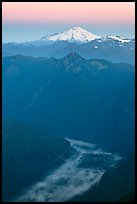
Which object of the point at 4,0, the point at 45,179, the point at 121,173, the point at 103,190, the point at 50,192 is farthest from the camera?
the point at 45,179

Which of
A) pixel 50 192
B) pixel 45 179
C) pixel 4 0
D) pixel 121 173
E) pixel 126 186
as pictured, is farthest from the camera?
pixel 45 179

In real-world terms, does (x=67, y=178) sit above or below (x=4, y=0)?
below

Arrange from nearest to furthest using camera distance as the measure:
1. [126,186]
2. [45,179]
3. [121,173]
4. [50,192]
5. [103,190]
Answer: [126,186]
[103,190]
[121,173]
[50,192]
[45,179]

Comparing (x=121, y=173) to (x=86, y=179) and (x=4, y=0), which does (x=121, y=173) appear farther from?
(x=4, y=0)

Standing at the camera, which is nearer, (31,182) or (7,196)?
(7,196)

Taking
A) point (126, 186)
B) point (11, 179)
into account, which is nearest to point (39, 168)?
point (11, 179)

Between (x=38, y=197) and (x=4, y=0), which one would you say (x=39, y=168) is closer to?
(x=38, y=197)

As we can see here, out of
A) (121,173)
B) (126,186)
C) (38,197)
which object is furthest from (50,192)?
(126,186)

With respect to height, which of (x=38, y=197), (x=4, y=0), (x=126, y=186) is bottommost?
(x=38, y=197)

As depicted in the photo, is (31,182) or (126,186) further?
(31,182)

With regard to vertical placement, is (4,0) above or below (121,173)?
above
